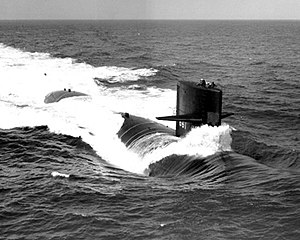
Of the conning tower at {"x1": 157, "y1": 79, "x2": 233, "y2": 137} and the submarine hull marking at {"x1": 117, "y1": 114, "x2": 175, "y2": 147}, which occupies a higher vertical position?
the conning tower at {"x1": 157, "y1": 79, "x2": 233, "y2": 137}

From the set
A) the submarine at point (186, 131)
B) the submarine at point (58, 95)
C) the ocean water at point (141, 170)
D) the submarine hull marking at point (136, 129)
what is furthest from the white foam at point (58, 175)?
the submarine at point (58, 95)

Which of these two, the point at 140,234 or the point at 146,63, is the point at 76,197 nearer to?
the point at 140,234

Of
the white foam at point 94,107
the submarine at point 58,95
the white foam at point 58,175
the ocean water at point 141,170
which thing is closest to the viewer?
the ocean water at point 141,170

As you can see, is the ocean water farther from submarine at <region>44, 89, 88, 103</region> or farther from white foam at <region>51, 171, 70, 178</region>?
submarine at <region>44, 89, 88, 103</region>

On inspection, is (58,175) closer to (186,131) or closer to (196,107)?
(186,131)

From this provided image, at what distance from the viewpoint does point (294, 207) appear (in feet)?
39.8

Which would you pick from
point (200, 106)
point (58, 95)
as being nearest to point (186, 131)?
point (200, 106)

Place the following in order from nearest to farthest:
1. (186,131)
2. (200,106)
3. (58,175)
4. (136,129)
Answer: (58,175), (200,106), (186,131), (136,129)

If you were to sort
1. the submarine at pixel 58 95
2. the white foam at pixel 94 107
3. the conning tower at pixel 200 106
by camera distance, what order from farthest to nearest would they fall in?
the submarine at pixel 58 95
the white foam at pixel 94 107
the conning tower at pixel 200 106

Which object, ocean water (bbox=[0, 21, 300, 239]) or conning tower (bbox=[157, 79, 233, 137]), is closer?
ocean water (bbox=[0, 21, 300, 239])

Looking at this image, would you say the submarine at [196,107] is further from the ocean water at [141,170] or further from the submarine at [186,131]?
the ocean water at [141,170]

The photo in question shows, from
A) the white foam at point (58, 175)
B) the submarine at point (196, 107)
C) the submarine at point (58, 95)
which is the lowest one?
the white foam at point (58, 175)

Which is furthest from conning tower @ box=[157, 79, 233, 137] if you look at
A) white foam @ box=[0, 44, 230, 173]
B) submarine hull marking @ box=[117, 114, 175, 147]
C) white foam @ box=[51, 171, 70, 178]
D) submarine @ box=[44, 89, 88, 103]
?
submarine @ box=[44, 89, 88, 103]

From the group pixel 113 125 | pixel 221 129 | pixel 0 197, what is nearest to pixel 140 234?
pixel 0 197
